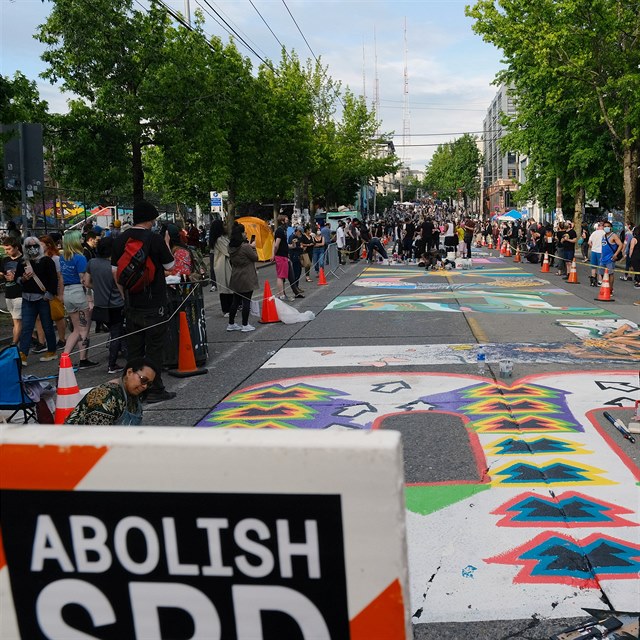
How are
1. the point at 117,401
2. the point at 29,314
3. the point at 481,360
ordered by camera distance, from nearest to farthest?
the point at 117,401 < the point at 481,360 < the point at 29,314

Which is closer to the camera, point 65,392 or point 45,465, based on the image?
point 45,465

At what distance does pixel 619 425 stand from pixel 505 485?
69.9 inches

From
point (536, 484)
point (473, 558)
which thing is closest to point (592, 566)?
point (473, 558)

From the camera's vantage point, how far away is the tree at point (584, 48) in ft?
88.5

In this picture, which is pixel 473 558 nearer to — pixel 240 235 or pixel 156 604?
pixel 156 604

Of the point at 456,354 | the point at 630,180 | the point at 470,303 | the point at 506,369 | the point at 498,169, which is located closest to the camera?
the point at 506,369

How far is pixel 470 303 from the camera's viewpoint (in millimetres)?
15906

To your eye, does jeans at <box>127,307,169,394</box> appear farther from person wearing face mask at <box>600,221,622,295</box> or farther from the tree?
the tree

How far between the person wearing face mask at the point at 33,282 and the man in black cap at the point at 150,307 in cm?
277

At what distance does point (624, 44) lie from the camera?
91.9 ft

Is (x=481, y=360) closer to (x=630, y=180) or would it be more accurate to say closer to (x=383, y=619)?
(x=383, y=619)

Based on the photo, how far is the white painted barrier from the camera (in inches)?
68.7

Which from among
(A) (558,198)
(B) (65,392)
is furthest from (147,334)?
(A) (558,198)

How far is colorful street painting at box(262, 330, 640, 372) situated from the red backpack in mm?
2410
